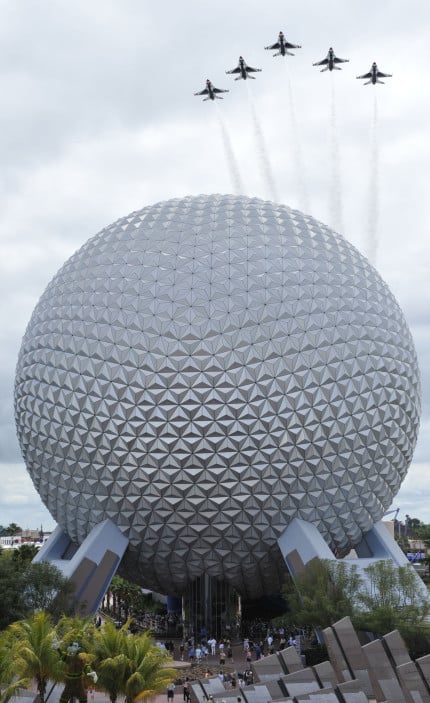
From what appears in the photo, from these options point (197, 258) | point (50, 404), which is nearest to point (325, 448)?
point (197, 258)

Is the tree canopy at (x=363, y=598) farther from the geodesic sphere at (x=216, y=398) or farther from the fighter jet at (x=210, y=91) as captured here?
the fighter jet at (x=210, y=91)

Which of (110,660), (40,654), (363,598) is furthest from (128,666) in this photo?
(363,598)

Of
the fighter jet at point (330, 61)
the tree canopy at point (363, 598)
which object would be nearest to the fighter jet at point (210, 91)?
the fighter jet at point (330, 61)

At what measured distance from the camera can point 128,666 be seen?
825 inches

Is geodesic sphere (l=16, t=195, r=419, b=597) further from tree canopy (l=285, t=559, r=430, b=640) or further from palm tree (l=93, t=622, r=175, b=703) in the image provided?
palm tree (l=93, t=622, r=175, b=703)

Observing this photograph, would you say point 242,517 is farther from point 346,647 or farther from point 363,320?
point 346,647

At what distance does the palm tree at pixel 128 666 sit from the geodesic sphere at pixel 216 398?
16.3 m

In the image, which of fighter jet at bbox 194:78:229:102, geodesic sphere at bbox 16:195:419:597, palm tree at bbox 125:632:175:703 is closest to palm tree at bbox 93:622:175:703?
palm tree at bbox 125:632:175:703

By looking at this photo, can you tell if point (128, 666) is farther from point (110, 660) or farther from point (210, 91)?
point (210, 91)

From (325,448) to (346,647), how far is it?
574 inches

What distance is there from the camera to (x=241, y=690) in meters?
22.7

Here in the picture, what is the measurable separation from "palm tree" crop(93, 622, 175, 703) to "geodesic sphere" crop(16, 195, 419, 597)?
1630 centimetres

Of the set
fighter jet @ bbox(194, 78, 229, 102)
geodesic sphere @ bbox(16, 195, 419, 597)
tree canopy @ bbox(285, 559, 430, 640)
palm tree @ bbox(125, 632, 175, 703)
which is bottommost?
palm tree @ bbox(125, 632, 175, 703)

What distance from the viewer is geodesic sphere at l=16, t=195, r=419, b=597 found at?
37719 millimetres
